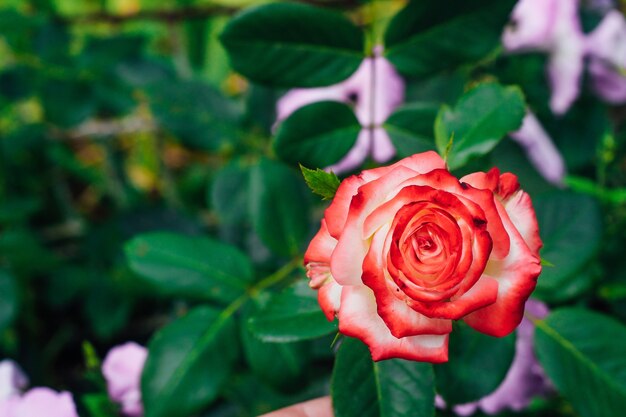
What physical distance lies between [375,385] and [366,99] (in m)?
0.44

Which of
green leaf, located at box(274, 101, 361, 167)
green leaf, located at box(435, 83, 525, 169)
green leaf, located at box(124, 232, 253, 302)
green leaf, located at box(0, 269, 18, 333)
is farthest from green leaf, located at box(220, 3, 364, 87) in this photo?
green leaf, located at box(0, 269, 18, 333)

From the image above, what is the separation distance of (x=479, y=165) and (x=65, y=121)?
2.42ft

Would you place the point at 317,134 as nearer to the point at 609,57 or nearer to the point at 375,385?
the point at 375,385

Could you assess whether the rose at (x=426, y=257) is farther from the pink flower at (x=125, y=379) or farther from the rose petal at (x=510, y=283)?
the pink flower at (x=125, y=379)

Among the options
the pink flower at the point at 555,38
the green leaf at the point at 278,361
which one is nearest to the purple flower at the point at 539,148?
the pink flower at the point at 555,38

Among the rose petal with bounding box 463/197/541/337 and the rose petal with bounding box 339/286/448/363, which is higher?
the rose petal with bounding box 463/197/541/337

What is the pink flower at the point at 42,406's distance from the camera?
2.07 feet

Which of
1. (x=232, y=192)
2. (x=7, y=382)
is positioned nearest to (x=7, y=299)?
(x=7, y=382)

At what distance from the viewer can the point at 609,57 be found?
2.74 ft

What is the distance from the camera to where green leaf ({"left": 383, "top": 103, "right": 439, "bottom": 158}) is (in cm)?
62

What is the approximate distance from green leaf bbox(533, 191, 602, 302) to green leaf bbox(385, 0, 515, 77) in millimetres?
217

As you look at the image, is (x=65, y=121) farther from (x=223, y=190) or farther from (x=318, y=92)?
(x=318, y=92)

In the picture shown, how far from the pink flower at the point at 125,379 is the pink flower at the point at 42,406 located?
10 centimetres

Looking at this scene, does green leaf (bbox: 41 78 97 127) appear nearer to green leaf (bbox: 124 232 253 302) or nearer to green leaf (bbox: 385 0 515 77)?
green leaf (bbox: 124 232 253 302)
